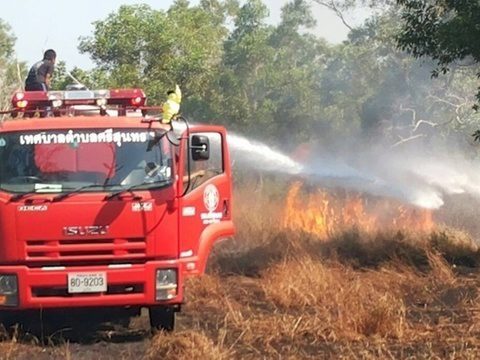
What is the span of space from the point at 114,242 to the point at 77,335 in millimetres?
1621

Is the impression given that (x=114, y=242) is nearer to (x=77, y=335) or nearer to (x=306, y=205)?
(x=77, y=335)

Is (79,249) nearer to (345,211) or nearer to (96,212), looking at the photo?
(96,212)

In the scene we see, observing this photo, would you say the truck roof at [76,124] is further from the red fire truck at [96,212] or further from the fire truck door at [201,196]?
the fire truck door at [201,196]

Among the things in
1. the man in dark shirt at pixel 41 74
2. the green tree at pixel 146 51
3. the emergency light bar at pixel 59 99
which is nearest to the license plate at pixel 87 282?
the emergency light bar at pixel 59 99

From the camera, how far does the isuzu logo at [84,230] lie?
866 centimetres

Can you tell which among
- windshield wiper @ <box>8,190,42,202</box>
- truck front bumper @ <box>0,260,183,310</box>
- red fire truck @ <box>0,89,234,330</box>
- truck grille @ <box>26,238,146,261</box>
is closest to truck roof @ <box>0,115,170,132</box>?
red fire truck @ <box>0,89,234,330</box>

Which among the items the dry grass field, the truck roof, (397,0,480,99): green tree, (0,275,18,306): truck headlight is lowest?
the dry grass field

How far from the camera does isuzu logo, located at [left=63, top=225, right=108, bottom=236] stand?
8.66 metres

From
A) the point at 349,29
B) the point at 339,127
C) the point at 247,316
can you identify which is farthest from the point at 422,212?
the point at 349,29

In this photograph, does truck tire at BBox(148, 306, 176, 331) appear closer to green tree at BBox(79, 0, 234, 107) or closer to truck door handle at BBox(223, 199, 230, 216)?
truck door handle at BBox(223, 199, 230, 216)

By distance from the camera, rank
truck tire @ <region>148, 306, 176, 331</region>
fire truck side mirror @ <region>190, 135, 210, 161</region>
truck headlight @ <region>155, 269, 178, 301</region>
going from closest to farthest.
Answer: truck headlight @ <region>155, 269, 178, 301</region> → fire truck side mirror @ <region>190, 135, 210, 161</region> → truck tire @ <region>148, 306, 176, 331</region>

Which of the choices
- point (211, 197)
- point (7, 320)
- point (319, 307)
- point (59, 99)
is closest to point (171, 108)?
point (211, 197)

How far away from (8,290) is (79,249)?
29.8 inches

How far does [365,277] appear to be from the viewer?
43.8ft
